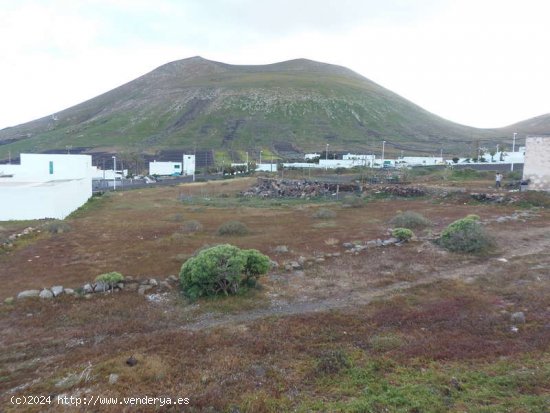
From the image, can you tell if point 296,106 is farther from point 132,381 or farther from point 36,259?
point 132,381

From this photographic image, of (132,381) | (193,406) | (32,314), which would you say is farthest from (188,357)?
(32,314)

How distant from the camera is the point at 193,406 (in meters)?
6.07

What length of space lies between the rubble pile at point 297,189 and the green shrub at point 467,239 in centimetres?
2320

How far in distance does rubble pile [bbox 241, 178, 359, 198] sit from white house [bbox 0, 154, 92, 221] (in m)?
17.3

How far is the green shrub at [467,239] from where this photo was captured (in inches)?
612

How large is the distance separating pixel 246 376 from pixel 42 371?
373 centimetres

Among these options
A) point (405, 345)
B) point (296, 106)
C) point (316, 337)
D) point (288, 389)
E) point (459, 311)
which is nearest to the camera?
point (288, 389)

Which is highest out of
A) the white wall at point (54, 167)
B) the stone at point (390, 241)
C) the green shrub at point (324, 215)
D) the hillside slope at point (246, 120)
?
the hillside slope at point (246, 120)

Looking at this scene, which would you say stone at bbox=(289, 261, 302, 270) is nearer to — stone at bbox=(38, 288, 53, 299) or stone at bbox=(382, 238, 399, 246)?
stone at bbox=(382, 238, 399, 246)

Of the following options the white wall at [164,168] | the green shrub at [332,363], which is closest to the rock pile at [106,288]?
the green shrub at [332,363]

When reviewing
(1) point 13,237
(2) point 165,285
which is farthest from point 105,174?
(2) point 165,285

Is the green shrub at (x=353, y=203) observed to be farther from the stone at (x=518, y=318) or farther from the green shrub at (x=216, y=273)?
the stone at (x=518, y=318)

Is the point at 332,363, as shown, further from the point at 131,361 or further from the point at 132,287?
the point at 132,287

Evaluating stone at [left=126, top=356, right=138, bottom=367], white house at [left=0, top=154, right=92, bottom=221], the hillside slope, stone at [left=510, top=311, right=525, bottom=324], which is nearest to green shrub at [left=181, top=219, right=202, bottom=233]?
white house at [left=0, top=154, right=92, bottom=221]
